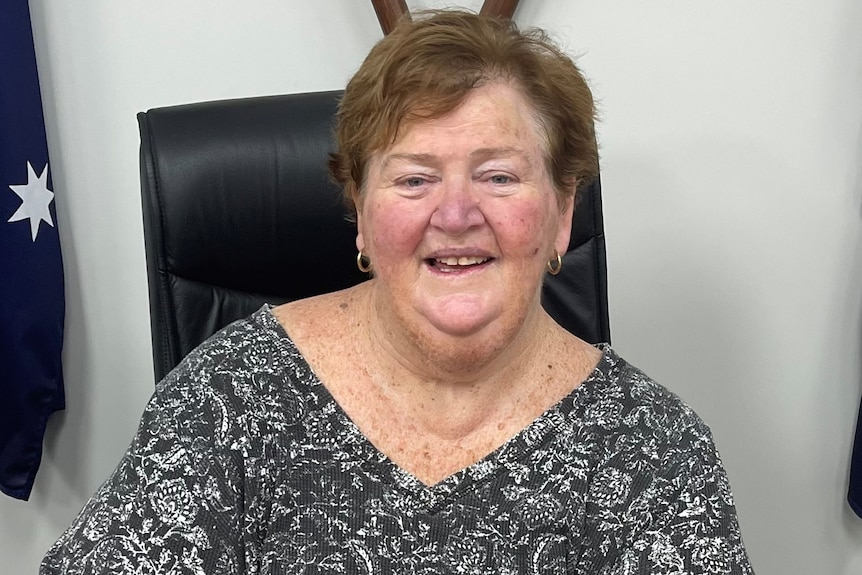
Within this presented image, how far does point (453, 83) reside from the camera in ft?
3.62

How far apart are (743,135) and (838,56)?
22cm

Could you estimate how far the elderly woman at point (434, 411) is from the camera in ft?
3.63

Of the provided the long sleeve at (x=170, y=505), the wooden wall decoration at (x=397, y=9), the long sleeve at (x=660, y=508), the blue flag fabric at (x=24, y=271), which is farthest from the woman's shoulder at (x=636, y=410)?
the blue flag fabric at (x=24, y=271)

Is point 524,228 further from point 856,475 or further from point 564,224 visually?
point 856,475

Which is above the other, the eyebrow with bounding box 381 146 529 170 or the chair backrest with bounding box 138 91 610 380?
the eyebrow with bounding box 381 146 529 170

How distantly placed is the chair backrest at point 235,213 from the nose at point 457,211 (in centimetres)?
30

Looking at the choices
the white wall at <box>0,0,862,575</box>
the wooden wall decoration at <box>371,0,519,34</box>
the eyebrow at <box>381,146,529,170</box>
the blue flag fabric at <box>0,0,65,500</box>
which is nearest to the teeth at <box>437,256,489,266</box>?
the eyebrow at <box>381,146,529,170</box>

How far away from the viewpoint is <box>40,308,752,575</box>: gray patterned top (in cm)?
111

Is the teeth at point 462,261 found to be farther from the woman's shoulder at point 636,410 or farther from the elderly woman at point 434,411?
the woman's shoulder at point 636,410

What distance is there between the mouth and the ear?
0.12 metres

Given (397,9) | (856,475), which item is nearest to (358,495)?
(397,9)

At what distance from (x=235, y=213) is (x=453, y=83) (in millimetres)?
388

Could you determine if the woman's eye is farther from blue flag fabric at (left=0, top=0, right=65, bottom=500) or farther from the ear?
blue flag fabric at (left=0, top=0, right=65, bottom=500)

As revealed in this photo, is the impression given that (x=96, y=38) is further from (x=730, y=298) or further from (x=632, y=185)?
(x=730, y=298)
